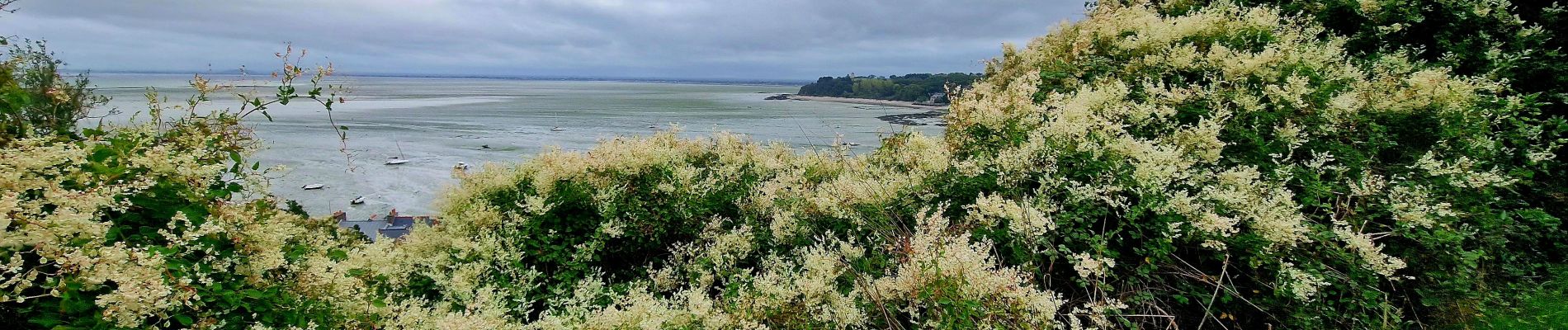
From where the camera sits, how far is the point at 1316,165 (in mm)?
4691

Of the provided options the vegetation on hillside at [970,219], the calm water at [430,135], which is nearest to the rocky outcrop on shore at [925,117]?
the vegetation on hillside at [970,219]

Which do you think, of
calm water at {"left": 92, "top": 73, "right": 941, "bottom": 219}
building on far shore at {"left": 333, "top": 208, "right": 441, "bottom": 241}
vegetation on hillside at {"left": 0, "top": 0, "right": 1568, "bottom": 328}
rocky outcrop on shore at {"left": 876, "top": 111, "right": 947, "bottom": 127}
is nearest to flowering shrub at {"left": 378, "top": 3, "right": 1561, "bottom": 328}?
vegetation on hillside at {"left": 0, "top": 0, "right": 1568, "bottom": 328}

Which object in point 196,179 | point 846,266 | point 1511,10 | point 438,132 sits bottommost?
point 438,132

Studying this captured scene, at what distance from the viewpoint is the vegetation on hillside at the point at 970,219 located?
127 inches

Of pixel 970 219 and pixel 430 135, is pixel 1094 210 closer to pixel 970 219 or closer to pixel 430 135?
pixel 970 219

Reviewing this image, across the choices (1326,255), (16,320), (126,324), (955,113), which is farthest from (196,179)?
(1326,255)

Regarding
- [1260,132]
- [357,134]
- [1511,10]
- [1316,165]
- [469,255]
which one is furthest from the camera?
[357,134]

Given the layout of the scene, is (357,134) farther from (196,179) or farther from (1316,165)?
(1316,165)

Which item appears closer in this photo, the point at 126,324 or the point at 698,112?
the point at 126,324

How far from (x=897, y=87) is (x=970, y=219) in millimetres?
30254

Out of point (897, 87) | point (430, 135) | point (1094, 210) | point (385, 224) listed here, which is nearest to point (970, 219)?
point (1094, 210)

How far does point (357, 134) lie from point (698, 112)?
30.3m

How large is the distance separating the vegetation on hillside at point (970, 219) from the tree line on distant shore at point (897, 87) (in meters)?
1.78

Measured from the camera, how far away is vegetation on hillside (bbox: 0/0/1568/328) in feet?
10.6
